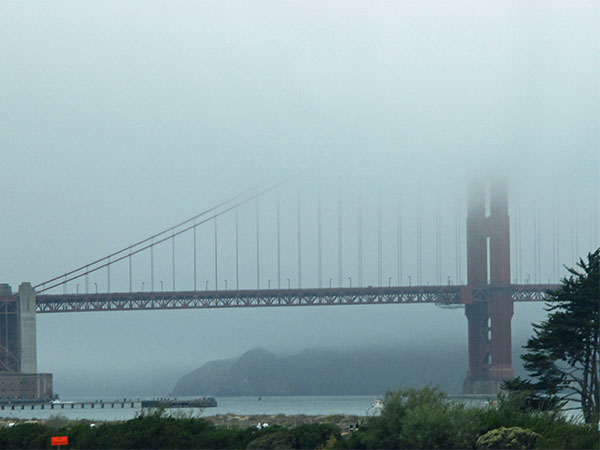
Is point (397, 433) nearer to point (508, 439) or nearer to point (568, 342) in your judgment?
point (508, 439)

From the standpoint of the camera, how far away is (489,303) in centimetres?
11725

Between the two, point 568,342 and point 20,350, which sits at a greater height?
point 568,342

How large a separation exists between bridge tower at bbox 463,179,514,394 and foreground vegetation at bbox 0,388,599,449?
87.8 m

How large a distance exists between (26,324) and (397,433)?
94755mm

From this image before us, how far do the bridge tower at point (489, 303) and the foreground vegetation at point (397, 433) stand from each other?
87.8 m

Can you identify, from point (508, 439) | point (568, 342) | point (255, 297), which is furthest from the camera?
point (255, 297)

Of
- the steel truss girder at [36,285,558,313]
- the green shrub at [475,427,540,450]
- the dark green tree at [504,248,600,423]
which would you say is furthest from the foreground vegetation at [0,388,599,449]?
the steel truss girder at [36,285,558,313]

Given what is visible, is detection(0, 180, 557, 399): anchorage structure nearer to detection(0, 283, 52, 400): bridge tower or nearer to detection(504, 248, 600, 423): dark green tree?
detection(0, 283, 52, 400): bridge tower

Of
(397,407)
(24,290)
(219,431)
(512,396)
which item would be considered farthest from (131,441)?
(24,290)

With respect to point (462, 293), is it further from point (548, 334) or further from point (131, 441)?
→ point (131, 441)

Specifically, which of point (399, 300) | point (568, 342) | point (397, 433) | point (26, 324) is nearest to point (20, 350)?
point (26, 324)

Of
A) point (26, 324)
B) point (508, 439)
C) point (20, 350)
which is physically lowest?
point (20, 350)

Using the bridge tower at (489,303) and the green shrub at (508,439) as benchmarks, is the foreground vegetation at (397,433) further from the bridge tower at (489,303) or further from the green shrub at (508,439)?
the bridge tower at (489,303)

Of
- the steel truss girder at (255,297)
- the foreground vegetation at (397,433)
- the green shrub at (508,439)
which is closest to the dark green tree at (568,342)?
the foreground vegetation at (397,433)
